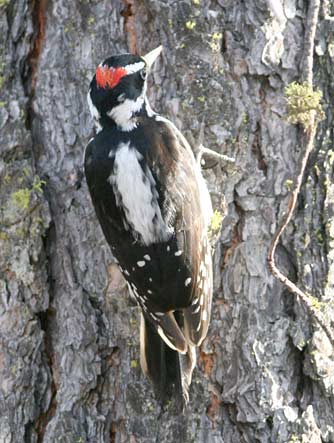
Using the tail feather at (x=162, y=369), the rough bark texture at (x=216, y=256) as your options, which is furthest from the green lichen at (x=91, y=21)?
the tail feather at (x=162, y=369)

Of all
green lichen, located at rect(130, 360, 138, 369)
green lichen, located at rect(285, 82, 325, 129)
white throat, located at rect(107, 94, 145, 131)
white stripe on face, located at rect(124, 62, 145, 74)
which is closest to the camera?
green lichen, located at rect(285, 82, 325, 129)

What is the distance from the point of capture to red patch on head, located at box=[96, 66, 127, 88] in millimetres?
3506

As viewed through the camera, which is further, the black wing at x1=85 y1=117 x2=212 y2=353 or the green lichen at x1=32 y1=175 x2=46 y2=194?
the green lichen at x1=32 y1=175 x2=46 y2=194

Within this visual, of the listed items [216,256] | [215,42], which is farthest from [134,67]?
[216,256]

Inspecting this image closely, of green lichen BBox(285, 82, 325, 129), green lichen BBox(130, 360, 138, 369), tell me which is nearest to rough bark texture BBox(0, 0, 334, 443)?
green lichen BBox(130, 360, 138, 369)

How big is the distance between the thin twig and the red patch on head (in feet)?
1.99

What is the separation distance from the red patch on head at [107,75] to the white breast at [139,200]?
0.28 metres

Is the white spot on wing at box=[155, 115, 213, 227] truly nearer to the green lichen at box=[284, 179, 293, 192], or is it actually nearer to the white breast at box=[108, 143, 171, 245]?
the white breast at box=[108, 143, 171, 245]

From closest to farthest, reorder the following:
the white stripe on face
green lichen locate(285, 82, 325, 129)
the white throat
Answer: green lichen locate(285, 82, 325, 129) → the white stripe on face → the white throat

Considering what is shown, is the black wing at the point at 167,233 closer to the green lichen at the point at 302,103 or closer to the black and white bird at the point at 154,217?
Result: the black and white bird at the point at 154,217

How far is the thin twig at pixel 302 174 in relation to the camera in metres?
3.36

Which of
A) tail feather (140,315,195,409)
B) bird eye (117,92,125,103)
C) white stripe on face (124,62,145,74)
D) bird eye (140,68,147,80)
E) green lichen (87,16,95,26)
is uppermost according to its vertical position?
green lichen (87,16,95,26)

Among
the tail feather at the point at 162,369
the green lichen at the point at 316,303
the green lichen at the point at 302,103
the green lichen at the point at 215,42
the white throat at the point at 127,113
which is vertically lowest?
the tail feather at the point at 162,369

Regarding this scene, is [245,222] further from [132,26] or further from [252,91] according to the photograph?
[132,26]
